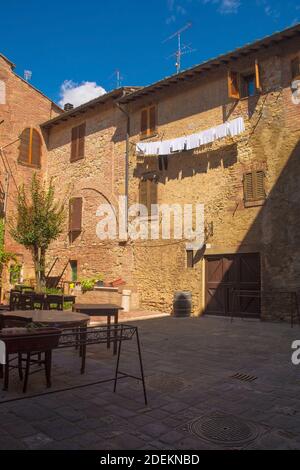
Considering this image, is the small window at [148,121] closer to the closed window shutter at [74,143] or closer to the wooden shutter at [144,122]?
the wooden shutter at [144,122]

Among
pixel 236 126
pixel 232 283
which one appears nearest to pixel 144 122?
pixel 236 126

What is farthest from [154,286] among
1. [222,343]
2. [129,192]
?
[222,343]

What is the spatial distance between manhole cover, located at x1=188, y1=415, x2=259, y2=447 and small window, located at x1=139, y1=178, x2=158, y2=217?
10.9 m

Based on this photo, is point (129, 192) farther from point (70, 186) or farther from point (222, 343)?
point (222, 343)

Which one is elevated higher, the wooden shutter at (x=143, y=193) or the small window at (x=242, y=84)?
the small window at (x=242, y=84)

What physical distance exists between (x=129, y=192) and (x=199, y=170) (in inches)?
131

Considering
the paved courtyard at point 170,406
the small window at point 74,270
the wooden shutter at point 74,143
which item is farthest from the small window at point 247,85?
the small window at point 74,270

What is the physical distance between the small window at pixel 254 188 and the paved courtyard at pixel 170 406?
5562 millimetres

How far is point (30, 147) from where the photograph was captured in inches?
744

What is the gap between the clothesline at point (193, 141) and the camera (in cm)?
1207

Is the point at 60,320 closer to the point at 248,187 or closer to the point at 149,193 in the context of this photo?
the point at 248,187

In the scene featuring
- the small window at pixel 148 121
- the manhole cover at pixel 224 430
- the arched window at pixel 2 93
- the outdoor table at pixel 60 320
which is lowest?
the manhole cover at pixel 224 430

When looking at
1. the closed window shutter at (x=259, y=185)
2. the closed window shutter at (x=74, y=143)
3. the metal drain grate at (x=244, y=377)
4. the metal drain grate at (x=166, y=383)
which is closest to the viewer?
the metal drain grate at (x=166, y=383)

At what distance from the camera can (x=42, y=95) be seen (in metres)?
19.5
